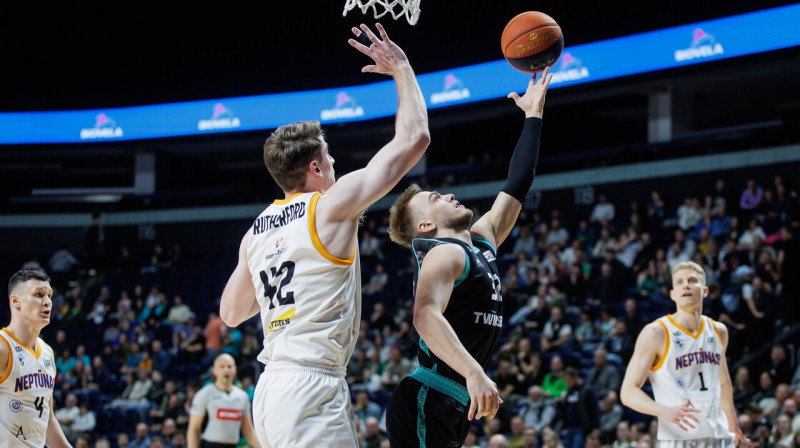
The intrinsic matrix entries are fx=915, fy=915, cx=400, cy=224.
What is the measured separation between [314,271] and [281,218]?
0.96ft

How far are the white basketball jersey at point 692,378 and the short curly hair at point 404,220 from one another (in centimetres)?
266

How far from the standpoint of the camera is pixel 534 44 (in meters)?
5.01

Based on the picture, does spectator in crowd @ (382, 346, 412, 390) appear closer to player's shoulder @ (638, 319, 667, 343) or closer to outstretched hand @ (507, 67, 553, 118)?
player's shoulder @ (638, 319, 667, 343)

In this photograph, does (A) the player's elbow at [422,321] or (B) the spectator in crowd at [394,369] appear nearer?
(A) the player's elbow at [422,321]

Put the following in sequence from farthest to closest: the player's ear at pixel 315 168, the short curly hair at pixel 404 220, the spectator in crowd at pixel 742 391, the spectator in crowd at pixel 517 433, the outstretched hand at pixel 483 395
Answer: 1. the spectator in crowd at pixel 517 433
2. the spectator in crowd at pixel 742 391
3. the short curly hair at pixel 404 220
4. the player's ear at pixel 315 168
5. the outstretched hand at pixel 483 395

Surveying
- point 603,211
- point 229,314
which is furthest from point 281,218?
point 603,211

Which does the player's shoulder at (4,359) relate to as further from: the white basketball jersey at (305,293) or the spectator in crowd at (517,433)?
the spectator in crowd at (517,433)

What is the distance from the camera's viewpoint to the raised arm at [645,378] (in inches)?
224

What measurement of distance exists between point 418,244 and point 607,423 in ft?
24.1

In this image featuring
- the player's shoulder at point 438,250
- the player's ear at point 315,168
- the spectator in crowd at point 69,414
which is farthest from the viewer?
the spectator in crowd at point 69,414

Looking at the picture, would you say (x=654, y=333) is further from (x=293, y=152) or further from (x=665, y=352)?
(x=293, y=152)

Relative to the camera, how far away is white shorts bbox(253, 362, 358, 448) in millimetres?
3383

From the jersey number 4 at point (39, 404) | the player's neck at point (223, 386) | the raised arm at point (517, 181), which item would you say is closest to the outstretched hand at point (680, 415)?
the raised arm at point (517, 181)

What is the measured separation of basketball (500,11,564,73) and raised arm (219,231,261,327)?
6.52 feet
